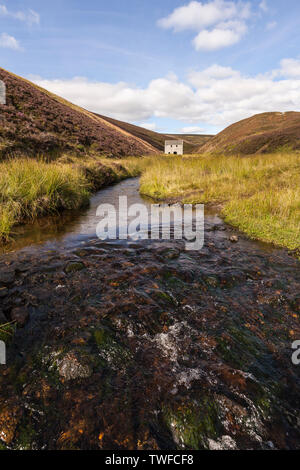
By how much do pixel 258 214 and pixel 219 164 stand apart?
22.3 feet

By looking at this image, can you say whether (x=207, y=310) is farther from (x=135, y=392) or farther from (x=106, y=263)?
(x=106, y=263)

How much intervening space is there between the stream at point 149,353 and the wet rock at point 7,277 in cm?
3

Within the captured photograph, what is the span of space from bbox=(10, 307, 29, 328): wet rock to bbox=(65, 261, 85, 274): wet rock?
3.43 feet

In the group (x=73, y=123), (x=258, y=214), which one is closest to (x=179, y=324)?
(x=258, y=214)

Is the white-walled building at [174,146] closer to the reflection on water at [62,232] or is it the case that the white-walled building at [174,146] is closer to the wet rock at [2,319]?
the reflection on water at [62,232]

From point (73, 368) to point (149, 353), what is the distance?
2.47ft

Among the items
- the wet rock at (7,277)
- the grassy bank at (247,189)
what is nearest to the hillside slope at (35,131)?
the grassy bank at (247,189)

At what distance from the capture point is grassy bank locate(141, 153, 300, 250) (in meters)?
5.84

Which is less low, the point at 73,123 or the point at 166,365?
the point at 73,123

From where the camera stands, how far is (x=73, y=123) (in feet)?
82.2

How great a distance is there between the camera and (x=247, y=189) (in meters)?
8.99

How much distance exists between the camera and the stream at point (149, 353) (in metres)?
1.66

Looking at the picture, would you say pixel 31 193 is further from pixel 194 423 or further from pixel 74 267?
pixel 194 423

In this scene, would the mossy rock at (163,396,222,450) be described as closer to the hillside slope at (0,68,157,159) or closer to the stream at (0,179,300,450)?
the stream at (0,179,300,450)
